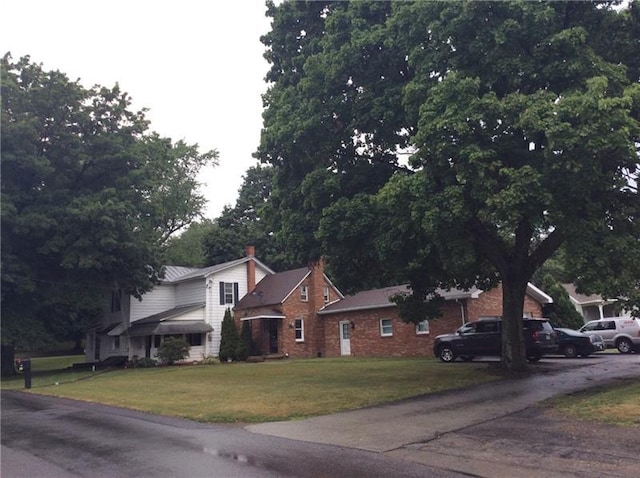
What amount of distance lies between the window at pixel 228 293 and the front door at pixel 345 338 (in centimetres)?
785

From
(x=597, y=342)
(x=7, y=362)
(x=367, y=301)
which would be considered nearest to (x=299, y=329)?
(x=367, y=301)

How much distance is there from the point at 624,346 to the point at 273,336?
64.5 feet

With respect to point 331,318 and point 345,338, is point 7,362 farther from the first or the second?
point 345,338

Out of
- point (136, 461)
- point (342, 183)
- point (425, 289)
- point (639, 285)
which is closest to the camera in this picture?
point (136, 461)

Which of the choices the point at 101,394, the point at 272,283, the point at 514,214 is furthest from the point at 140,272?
the point at 514,214

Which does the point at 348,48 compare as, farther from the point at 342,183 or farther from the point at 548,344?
the point at 548,344

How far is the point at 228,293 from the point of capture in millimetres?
37906

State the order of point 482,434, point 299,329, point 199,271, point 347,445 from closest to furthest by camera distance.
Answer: point 347,445, point 482,434, point 299,329, point 199,271

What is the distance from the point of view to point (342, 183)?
1717cm

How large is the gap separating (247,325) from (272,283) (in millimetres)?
3828

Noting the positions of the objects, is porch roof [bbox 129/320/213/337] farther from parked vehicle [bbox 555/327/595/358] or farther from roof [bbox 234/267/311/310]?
parked vehicle [bbox 555/327/595/358]

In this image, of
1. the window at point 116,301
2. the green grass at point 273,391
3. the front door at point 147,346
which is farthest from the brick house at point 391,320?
the window at point 116,301

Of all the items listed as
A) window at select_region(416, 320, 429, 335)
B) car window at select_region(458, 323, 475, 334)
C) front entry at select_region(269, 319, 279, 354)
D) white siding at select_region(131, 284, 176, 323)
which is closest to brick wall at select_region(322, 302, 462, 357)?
window at select_region(416, 320, 429, 335)

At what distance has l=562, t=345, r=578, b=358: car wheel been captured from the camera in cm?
2541
